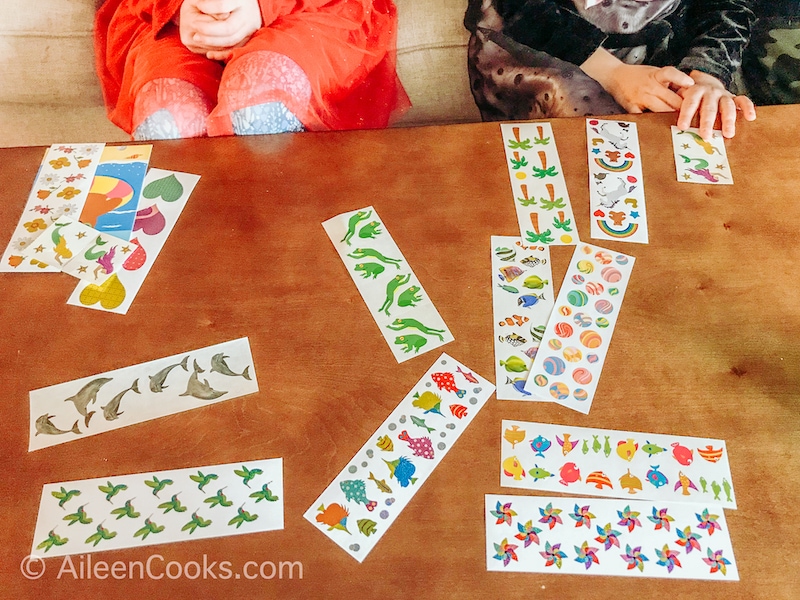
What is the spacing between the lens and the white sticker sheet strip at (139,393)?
0.72 metres

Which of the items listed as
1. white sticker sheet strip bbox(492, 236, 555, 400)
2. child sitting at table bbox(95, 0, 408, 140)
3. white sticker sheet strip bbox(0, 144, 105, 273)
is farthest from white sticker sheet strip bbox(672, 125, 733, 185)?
white sticker sheet strip bbox(0, 144, 105, 273)

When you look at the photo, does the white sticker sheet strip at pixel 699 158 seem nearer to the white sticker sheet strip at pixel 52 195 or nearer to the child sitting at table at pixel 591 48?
the child sitting at table at pixel 591 48

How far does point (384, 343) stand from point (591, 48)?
2.67ft

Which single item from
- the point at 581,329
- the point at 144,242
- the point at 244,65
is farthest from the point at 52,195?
the point at 581,329

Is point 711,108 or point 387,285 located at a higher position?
point 711,108

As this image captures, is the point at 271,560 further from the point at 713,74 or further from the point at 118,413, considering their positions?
the point at 713,74

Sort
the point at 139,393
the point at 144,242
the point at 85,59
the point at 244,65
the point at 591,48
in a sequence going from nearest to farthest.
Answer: the point at 139,393 < the point at 144,242 < the point at 244,65 < the point at 591,48 < the point at 85,59

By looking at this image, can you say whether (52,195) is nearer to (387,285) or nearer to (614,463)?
(387,285)

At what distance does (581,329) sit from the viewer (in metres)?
0.77

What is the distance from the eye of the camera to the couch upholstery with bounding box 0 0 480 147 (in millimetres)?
1310

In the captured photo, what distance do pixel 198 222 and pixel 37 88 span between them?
81 cm

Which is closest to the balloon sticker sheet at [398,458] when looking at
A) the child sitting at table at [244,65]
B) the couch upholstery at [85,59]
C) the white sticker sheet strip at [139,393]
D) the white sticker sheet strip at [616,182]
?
the white sticker sheet strip at [139,393]

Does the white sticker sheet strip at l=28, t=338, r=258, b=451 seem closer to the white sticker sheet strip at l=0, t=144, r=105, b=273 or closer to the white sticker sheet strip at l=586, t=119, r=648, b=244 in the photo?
the white sticker sheet strip at l=0, t=144, r=105, b=273

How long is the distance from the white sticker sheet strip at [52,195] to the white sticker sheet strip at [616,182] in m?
0.76
